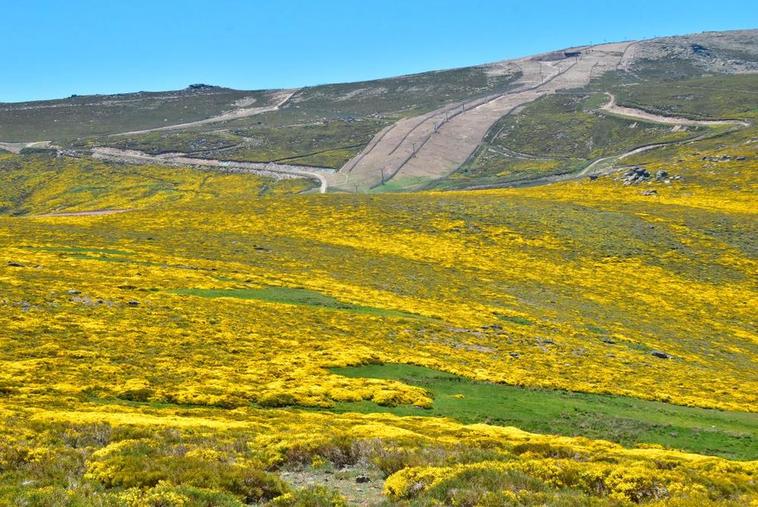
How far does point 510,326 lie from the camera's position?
182 feet

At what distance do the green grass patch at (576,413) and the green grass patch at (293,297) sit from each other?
573 inches

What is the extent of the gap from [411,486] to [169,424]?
11155mm

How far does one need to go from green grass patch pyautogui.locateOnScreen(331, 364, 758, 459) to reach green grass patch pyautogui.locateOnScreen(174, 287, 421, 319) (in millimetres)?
14550

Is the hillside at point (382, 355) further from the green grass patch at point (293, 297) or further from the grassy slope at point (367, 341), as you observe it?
the green grass patch at point (293, 297)

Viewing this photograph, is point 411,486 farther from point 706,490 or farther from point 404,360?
point 404,360

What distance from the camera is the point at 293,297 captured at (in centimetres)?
5688

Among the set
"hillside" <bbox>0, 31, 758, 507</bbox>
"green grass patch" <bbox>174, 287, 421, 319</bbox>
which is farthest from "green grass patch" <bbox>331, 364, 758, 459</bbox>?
"green grass patch" <bbox>174, 287, 421, 319</bbox>

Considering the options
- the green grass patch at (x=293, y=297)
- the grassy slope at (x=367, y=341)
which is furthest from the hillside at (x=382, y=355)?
the green grass patch at (x=293, y=297)

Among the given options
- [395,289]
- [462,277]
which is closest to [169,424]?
[395,289]

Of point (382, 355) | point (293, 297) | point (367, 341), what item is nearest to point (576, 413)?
point (382, 355)

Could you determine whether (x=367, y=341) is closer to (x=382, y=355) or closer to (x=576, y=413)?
(x=382, y=355)

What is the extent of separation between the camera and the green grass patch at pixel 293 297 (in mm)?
54797

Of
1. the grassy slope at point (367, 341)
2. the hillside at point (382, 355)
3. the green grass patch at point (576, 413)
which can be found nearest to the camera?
the hillside at point (382, 355)

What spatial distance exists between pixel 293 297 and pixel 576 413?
3026 cm
